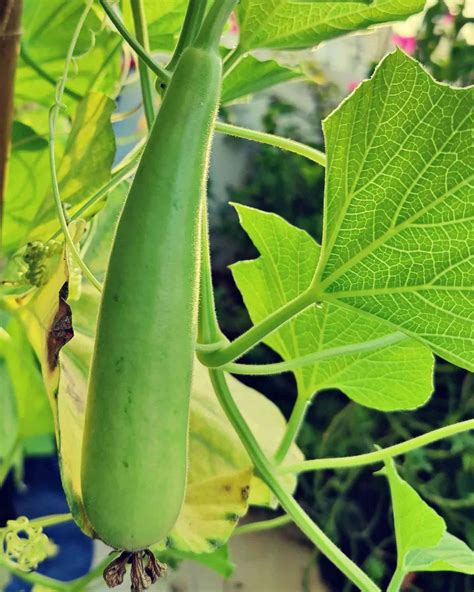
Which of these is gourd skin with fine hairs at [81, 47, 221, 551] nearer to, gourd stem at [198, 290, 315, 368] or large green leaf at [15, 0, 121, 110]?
gourd stem at [198, 290, 315, 368]

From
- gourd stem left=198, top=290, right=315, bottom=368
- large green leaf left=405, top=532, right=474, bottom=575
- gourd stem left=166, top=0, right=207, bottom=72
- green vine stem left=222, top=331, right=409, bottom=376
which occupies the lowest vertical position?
large green leaf left=405, top=532, right=474, bottom=575

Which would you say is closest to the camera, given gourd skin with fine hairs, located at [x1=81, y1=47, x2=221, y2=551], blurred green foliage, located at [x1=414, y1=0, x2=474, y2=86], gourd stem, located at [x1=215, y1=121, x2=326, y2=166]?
gourd skin with fine hairs, located at [x1=81, y1=47, x2=221, y2=551]

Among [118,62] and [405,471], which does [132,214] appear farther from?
[405,471]

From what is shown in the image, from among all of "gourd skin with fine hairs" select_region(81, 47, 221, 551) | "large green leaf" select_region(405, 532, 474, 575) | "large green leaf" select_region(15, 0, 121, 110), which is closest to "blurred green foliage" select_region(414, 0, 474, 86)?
"large green leaf" select_region(15, 0, 121, 110)

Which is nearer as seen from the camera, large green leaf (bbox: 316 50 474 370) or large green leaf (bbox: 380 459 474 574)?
large green leaf (bbox: 316 50 474 370)

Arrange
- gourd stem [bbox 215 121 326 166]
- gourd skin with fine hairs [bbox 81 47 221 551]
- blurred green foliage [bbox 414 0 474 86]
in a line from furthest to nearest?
blurred green foliage [bbox 414 0 474 86] → gourd stem [bbox 215 121 326 166] → gourd skin with fine hairs [bbox 81 47 221 551]

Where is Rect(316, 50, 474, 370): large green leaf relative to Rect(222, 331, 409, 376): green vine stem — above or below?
above
